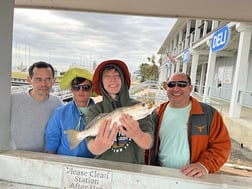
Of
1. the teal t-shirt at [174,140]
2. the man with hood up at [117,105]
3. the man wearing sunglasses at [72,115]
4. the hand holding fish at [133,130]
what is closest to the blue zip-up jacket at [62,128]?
the man wearing sunglasses at [72,115]

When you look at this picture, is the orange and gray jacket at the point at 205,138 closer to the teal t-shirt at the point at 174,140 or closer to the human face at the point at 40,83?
the teal t-shirt at the point at 174,140

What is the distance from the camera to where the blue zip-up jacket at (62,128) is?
204cm

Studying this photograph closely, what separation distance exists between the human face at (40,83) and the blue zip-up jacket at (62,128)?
11.9 inches

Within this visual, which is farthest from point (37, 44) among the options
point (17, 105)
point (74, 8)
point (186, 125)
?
point (186, 125)

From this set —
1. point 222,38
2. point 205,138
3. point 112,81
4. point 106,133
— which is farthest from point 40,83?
point 222,38

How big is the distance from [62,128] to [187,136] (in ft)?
3.54

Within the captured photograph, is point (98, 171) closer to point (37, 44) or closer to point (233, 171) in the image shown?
point (233, 171)

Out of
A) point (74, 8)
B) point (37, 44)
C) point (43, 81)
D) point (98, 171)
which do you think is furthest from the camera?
point (37, 44)

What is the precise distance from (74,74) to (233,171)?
14.0ft

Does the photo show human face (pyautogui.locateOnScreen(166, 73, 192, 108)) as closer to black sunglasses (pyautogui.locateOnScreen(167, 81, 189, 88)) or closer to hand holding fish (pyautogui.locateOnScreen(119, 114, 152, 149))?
black sunglasses (pyautogui.locateOnScreen(167, 81, 189, 88))

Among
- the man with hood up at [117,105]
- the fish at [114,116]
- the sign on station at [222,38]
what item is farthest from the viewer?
the sign on station at [222,38]

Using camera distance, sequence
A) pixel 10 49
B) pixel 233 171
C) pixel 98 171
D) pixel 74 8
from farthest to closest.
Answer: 1. pixel 233 171
2. pixel 74 8
3. pixel 10 49
4. pixel 98 171

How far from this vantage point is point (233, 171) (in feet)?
16.4

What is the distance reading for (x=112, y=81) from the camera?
1.79m
